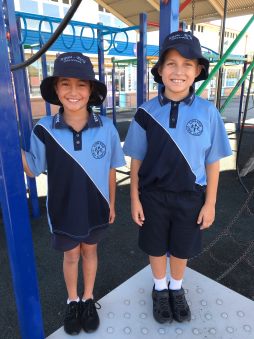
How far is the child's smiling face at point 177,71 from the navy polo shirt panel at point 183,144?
89mm

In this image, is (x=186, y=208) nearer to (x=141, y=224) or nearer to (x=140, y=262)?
(x=141, y=224)

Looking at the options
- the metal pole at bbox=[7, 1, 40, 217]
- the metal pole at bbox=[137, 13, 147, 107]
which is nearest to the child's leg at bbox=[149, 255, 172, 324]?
the metal pole at bbox=[7, 1, 40, 217]

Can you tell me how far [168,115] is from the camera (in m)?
1.30

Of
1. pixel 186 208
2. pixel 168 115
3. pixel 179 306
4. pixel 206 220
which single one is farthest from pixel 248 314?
pixel 168 115

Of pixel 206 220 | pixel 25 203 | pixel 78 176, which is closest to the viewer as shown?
pixel 25 203

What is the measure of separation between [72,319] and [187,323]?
21.4 inches

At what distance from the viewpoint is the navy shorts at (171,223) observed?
133cm

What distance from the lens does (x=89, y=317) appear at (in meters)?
1.37

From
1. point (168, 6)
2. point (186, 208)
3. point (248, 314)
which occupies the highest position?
point (168, 6)

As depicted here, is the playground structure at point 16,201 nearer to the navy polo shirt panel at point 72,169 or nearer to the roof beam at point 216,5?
the navy polo shirt panel at point 72,169

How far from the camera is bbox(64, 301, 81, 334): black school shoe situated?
1.34 metres

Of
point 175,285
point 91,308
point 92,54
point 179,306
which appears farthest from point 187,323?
point 92,54

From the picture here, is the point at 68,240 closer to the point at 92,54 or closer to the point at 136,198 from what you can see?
the point at 136,198

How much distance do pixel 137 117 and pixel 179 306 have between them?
3.09 feet
